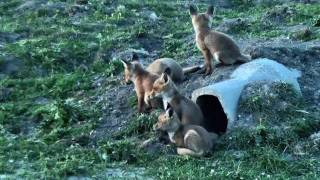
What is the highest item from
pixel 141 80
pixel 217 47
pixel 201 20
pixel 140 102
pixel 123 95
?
pixel 201 20

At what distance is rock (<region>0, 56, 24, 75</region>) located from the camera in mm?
15781

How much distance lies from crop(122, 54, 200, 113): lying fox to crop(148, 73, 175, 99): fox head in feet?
0.68

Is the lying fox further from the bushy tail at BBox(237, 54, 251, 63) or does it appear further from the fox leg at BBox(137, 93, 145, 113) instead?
the bushy tail at BBox(237, 54, 251, 63)

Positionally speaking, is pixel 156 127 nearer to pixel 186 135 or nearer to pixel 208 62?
pixel 186 135

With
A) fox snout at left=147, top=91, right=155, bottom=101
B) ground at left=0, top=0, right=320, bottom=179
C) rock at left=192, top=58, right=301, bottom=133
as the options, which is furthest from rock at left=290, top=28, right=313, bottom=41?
fox snout at left=147, top=91, right=155, bottom=101

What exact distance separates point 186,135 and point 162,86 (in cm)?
137

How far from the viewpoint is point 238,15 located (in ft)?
66.3

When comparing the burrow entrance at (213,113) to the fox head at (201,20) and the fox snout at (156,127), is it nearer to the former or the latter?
the fox snout at (156,127)

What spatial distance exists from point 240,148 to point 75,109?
3.35 m

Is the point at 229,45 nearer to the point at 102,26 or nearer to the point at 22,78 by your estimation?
the point at 22,78

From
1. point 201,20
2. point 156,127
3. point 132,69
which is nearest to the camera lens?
point 156,127

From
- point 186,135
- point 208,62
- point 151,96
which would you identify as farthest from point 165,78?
point 186,135

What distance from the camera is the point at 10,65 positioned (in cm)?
1602

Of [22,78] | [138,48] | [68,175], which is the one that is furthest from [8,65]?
[68,175]
